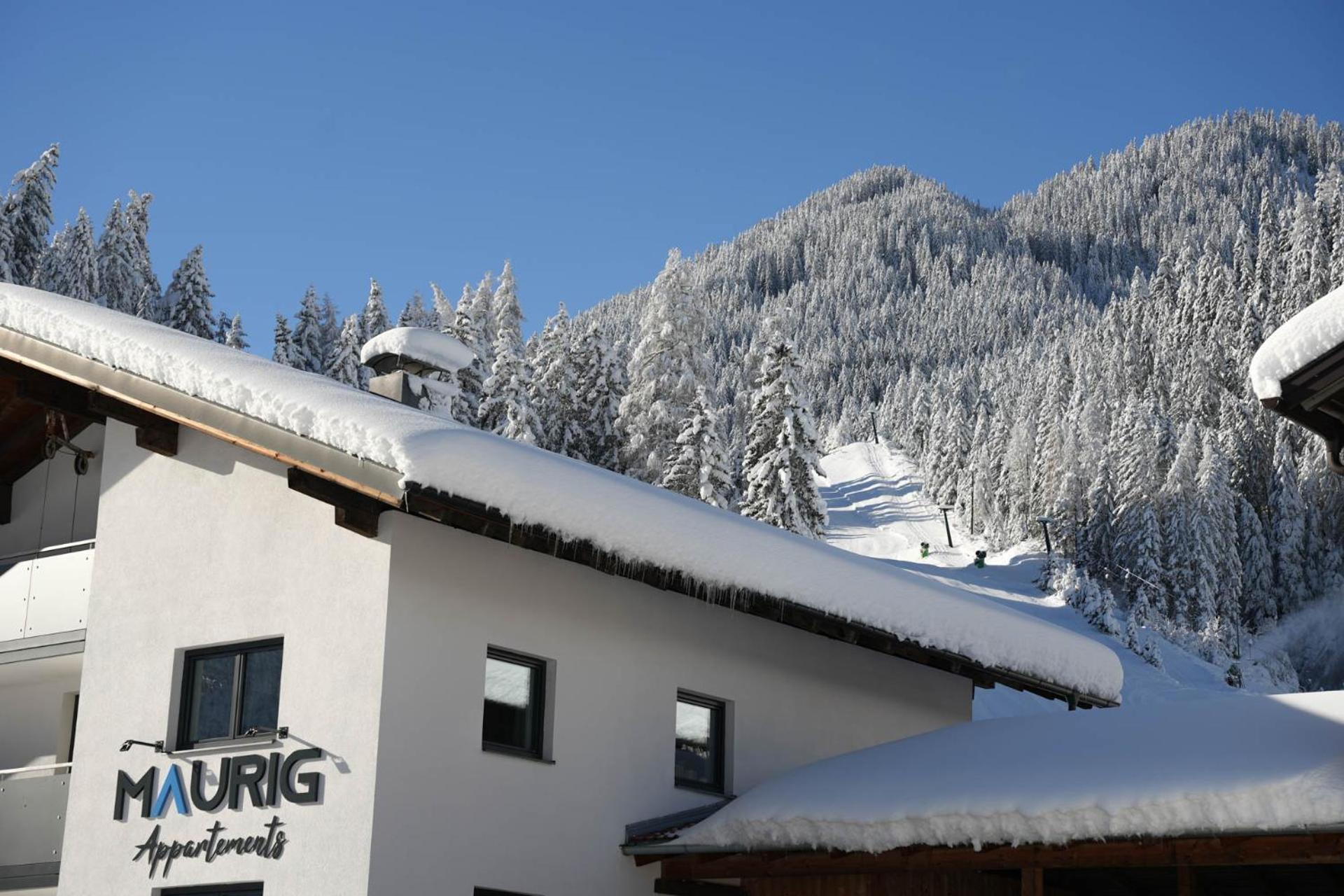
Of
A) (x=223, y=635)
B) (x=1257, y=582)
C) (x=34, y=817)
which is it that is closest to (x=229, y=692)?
(x=223, y=635)

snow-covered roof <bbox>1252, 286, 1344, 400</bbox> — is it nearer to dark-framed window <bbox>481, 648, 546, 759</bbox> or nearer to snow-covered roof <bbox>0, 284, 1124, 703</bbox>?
snow-covered roof <bbox>0, 284, 1124, 703</bbox>

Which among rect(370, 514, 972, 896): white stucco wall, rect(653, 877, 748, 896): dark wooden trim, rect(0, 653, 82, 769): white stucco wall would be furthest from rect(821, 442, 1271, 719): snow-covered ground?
rect(0, 653, 82, 769): white stucco wall

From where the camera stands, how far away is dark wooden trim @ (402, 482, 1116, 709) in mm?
10578

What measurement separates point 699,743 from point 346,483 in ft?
16.7

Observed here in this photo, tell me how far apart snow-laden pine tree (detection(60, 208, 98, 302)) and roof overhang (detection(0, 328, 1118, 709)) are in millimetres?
54962

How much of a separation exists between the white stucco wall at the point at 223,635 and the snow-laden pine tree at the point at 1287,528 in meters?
82.7

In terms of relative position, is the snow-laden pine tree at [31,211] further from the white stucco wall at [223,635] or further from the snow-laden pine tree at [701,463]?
the white stucco wall at [223,635]

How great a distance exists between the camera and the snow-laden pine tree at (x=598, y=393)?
5456cm

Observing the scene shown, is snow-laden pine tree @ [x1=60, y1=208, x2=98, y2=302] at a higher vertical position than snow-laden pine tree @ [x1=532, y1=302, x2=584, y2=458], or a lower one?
higher

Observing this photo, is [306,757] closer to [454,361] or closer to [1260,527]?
[454,361]

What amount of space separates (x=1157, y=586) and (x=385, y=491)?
74110 mm

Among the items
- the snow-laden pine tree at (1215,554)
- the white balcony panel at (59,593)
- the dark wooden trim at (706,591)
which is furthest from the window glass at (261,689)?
the snow-laden pine tree at (1215,554)

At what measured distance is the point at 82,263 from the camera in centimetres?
6531

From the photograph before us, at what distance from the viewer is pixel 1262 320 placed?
10525cm
